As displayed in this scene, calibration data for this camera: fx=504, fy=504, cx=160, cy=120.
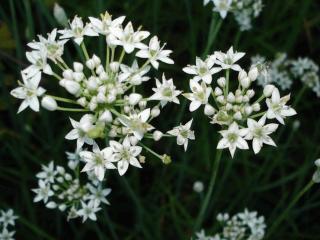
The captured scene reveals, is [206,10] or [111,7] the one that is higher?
[111,7]

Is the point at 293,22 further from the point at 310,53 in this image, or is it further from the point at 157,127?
the point at 157,127

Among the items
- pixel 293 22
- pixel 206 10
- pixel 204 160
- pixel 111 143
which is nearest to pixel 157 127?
pixel 204 160

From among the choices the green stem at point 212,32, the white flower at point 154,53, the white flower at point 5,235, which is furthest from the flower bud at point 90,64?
the white flower at point 5,235

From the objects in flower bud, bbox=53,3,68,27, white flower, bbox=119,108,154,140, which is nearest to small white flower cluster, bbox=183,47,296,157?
white flower, bbox=119,108,154,140

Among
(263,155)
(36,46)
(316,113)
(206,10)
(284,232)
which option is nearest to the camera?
(36,46)

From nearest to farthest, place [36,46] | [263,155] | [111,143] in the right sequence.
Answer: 1. [111,143]
2. [36,46]
3. [263,155]

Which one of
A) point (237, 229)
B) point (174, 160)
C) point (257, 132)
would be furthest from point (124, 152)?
point (174, 160)

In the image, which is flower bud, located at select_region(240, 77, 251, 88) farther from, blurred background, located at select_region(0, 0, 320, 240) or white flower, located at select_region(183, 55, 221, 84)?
blurred background, located at select_region(0, 0, 320, 240)
